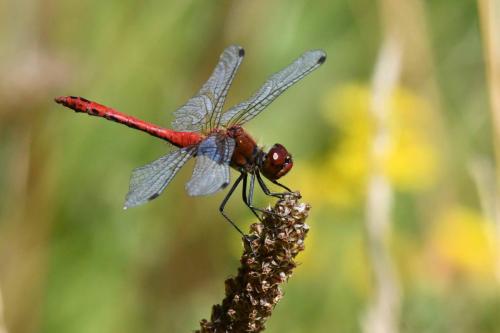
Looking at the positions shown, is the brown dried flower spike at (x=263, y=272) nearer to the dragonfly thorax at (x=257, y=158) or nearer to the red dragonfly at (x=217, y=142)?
the red dragonfly at (x=217, y=142)

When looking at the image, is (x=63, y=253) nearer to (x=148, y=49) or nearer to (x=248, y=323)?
(x=148, y=49)

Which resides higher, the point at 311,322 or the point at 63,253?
the point at 311,322

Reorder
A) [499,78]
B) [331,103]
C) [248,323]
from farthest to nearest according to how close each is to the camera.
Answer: [331,103] < [499,78] < [248,323]

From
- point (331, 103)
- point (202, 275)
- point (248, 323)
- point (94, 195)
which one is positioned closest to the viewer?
point (248, 323)

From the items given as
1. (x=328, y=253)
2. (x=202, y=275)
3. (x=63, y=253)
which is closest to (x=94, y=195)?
(x=63, y=253)

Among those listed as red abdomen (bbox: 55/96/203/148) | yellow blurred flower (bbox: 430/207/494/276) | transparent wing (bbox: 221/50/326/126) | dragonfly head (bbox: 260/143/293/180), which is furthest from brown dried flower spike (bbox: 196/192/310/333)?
yellow blurred flower (bbox: 430/207/494/276)
